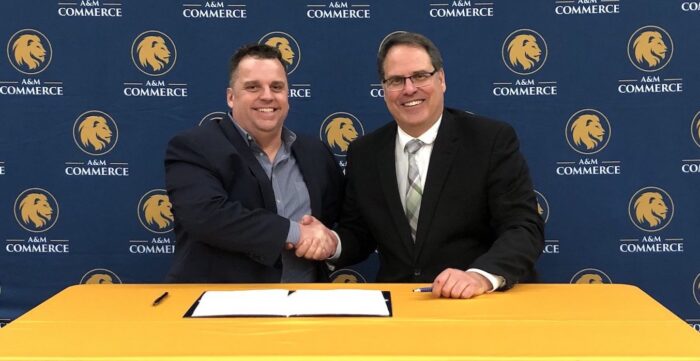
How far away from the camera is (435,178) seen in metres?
2.26

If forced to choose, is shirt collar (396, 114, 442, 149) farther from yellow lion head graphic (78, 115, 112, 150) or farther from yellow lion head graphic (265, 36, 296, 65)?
yellow lion head graphic (78, 115, 112, 150)

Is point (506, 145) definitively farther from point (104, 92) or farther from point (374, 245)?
point (104, 92)

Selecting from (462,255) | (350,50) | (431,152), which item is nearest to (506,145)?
(431,152)

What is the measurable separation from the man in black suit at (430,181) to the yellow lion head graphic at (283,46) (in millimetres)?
730

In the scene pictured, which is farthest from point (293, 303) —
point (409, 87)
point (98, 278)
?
point (98, 278)

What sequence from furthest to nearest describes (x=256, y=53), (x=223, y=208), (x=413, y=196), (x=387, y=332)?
(x=256, y=53), (x=413, y=196), (x=223, y=208), (x=387, y=332)

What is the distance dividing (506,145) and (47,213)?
2.27 m

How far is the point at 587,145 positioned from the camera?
298cm

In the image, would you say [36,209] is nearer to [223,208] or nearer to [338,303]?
[223,208]

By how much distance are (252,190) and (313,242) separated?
35 cm

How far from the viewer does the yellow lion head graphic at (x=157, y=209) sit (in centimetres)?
308

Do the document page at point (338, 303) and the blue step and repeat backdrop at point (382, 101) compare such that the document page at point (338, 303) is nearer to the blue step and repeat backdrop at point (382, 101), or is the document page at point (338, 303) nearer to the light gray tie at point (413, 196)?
the light gray tie at point (413, 196)

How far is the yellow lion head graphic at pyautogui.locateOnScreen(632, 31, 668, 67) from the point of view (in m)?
2.94

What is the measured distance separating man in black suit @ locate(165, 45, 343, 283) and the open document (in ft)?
1.42
